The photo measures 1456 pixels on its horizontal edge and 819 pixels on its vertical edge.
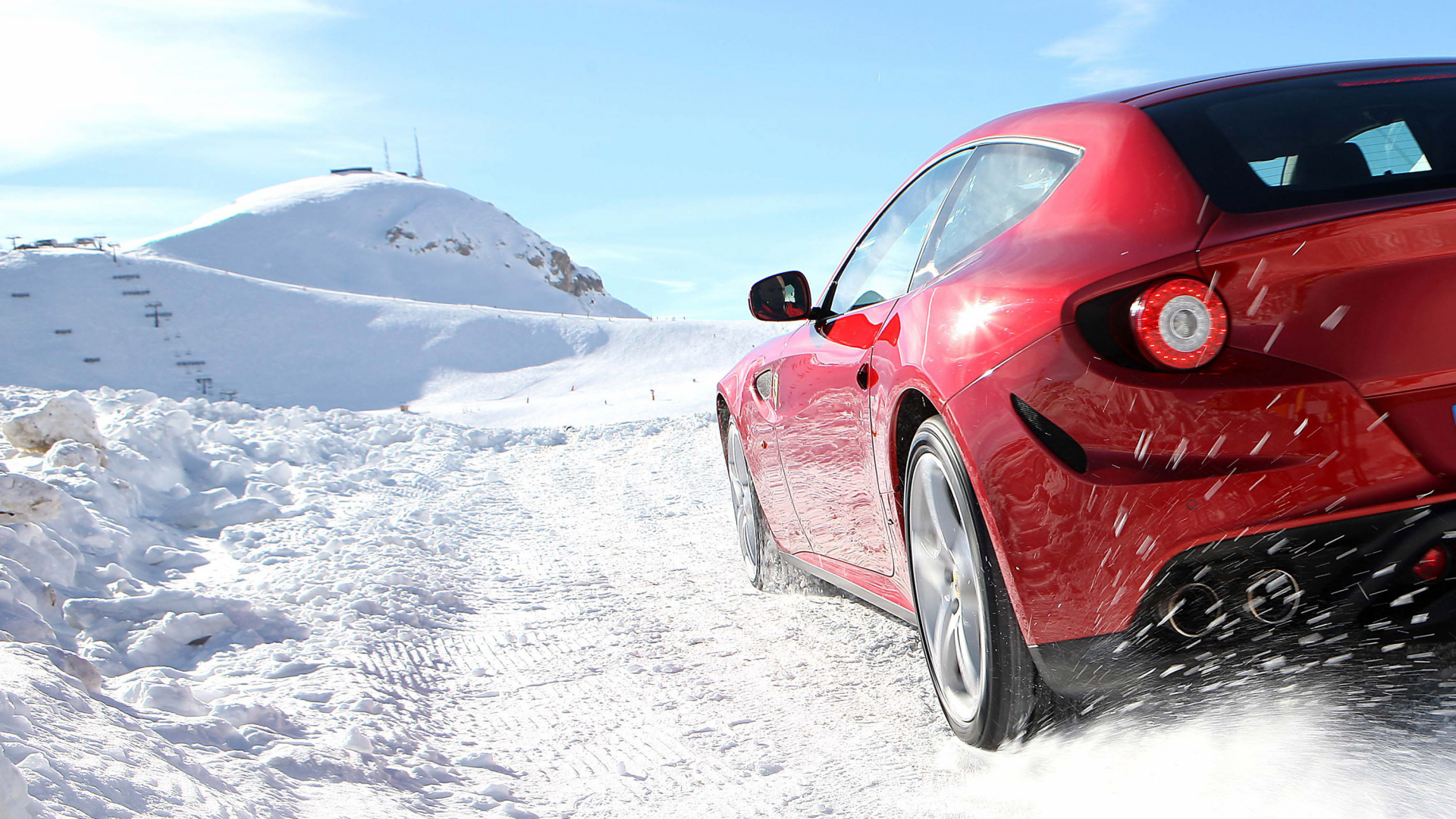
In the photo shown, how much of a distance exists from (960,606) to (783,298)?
1563 mm

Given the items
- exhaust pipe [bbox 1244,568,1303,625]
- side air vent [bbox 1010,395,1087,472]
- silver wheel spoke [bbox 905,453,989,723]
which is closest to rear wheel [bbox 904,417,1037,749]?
silver wheel spoke [bbox 905,453,989,723]

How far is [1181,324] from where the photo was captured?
1.92 metres

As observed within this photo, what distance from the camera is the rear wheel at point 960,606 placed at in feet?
7.45

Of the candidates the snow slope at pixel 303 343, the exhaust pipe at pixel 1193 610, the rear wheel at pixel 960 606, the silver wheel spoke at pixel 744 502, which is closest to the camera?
the exhaust pipe at pixel 1193 610

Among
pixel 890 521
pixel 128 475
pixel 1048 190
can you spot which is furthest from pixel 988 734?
pixel 128 475

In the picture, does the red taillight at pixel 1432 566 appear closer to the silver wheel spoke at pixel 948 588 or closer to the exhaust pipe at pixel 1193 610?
the exhaust pipe at pixel 1193 610

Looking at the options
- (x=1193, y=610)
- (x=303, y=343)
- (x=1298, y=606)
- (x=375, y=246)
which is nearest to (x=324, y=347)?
(x=303, y=343)

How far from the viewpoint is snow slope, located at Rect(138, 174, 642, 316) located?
8538 centimetres

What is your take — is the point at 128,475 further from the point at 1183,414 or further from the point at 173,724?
the point at 1183,414

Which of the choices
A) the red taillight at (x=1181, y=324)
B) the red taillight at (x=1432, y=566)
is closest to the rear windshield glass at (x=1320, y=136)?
the red taillight at (x=1181, y=324)

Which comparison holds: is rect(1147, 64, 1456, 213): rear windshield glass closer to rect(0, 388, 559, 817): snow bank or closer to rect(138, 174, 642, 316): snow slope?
rect(0, 388, 559, 817): snow bank

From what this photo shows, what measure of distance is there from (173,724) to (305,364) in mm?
34632

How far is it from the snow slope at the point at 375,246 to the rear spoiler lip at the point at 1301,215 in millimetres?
84342

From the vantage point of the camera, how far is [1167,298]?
1.94 m
